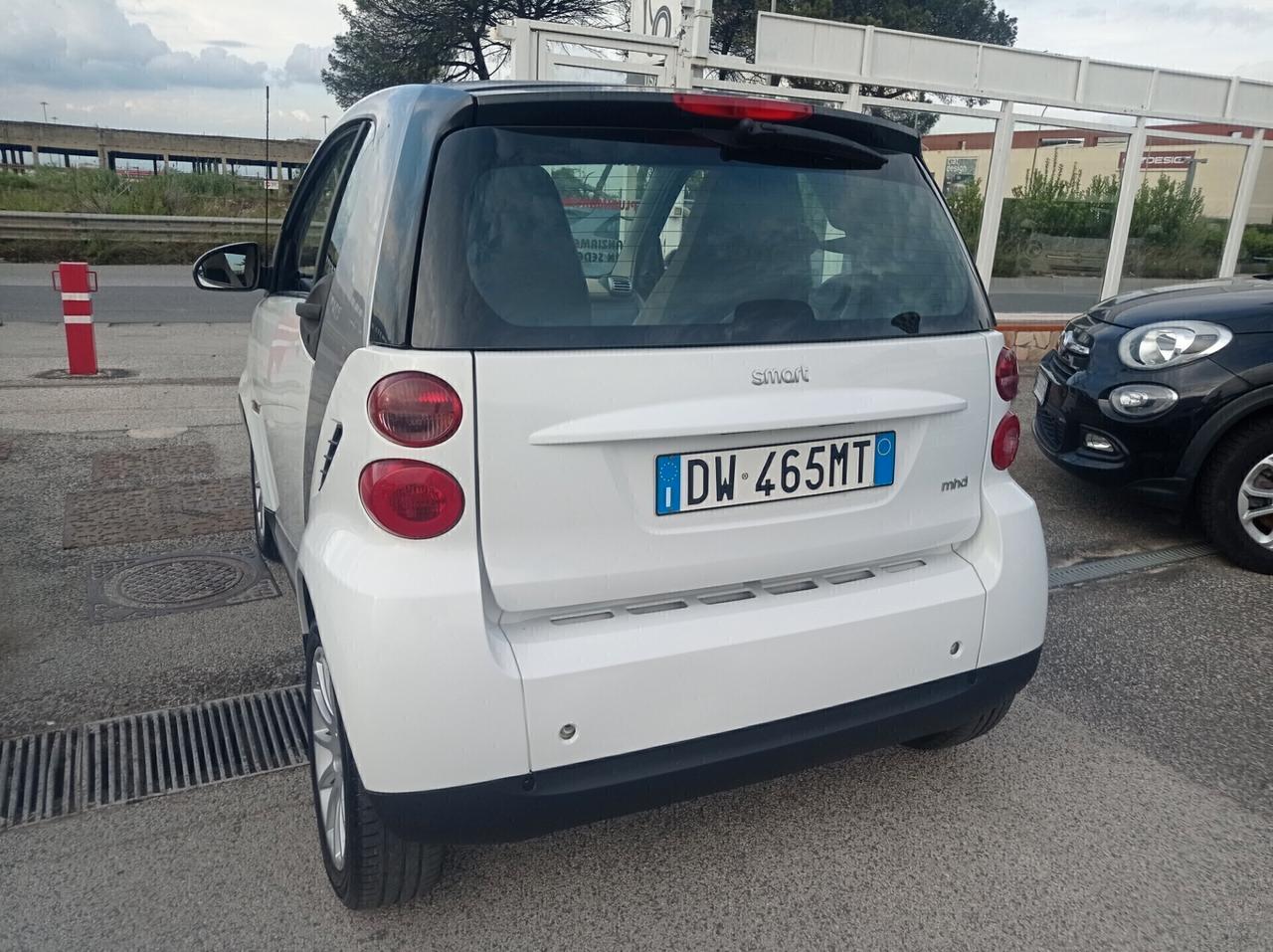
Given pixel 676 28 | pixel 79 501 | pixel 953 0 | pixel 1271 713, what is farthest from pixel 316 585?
pixel 953 0

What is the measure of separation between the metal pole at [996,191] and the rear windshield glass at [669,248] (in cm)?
840

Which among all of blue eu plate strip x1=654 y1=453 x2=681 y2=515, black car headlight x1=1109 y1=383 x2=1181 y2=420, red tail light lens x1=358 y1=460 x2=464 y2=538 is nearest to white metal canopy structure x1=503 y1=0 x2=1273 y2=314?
black car headlight x1=1109 y1=383 x2=1181 y2=420

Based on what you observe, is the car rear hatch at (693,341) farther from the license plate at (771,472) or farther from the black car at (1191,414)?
the black car at (1191,414)

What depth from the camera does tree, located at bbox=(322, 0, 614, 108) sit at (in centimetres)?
3475

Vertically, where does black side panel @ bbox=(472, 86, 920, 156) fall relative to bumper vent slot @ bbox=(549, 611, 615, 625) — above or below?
above

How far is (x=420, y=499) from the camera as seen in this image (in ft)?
6.41

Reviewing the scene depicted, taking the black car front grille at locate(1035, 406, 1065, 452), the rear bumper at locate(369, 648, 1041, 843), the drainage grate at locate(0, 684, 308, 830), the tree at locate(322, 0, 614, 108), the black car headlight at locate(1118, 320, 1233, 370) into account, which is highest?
the tree at locate(322, 0, 614, 108)

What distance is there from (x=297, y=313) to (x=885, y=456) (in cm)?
161

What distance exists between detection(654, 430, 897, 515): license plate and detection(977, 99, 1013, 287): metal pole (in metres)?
8.67

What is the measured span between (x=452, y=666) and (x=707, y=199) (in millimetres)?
1139

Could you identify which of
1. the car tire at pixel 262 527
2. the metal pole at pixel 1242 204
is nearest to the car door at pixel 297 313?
the car tire at pixel 262 527

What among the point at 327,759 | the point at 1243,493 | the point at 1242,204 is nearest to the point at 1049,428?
the point at 1243,493

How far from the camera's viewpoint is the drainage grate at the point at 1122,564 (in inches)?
180

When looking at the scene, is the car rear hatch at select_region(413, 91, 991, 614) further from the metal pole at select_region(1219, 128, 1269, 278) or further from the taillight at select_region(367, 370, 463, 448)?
the metal pole at select_region(1219, 128, 1269, 278)
